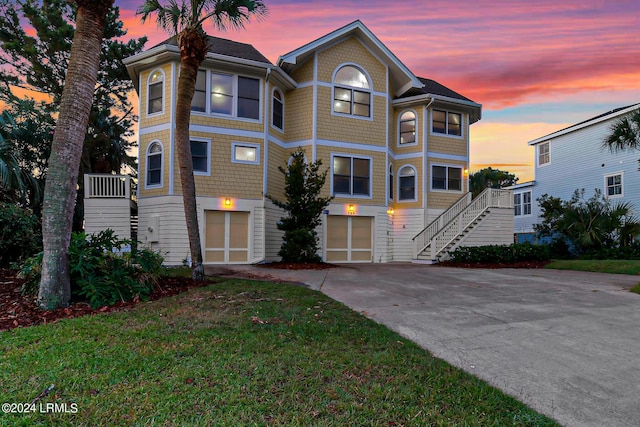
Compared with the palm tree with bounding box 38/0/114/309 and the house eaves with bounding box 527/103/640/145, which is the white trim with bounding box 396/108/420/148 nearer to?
the house eaves with bounding box 527/103/640/145

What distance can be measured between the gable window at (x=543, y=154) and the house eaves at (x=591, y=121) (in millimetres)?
430

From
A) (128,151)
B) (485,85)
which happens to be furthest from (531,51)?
(128,151)

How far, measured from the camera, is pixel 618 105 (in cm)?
2034

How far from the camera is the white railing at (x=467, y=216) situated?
1502cm

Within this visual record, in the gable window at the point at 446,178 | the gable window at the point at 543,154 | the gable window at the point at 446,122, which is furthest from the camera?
the gable window at the point at 543,154

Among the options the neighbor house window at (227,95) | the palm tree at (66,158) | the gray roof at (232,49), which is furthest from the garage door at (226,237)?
the palm tree at (66,158)

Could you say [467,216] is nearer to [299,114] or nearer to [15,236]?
[299,114]

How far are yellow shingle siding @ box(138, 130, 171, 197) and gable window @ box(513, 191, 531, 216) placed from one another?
22.4 m

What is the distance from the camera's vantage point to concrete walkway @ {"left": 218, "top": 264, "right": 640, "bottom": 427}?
2.88m

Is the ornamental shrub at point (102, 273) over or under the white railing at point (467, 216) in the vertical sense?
under

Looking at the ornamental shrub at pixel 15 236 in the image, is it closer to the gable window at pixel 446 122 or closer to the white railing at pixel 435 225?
the white railing at pixel 435 225

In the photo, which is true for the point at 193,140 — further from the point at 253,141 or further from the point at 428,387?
the point at 428,387

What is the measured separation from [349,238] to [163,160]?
8.25 metres

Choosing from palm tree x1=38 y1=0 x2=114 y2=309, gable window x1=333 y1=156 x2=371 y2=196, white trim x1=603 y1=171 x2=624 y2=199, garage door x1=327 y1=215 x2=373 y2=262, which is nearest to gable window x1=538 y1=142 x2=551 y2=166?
white trim x1=603 y1=171 x2=624 y2=199
